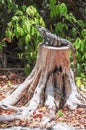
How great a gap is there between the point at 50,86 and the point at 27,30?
1507mm

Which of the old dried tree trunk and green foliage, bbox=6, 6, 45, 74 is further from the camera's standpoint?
green foliage, bbox=6, 6, 45, 74

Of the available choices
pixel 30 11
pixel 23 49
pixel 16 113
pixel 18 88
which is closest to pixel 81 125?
pixel 16 113

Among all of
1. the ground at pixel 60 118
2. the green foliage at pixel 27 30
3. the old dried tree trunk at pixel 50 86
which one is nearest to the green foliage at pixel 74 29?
the green foliage at pixel 27 30

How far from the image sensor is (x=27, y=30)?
723 centimetres

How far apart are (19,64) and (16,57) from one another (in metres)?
0.19

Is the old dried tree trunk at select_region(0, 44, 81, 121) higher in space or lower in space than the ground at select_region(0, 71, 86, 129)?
higher

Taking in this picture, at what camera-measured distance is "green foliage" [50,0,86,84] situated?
7.39m

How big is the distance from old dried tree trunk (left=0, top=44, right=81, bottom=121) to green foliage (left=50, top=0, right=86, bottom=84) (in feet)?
4.41

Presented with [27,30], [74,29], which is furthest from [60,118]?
[74,29]

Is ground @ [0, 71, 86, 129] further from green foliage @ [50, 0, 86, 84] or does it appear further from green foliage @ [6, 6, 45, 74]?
green foliage @ [50, 0, 86, 84]

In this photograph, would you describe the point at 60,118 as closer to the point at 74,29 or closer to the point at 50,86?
the point at 50,86

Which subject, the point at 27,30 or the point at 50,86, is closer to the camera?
the point at 50,86

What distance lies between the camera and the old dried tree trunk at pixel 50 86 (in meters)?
5.92

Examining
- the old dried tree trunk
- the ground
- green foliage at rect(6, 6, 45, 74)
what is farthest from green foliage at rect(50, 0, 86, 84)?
the ground
